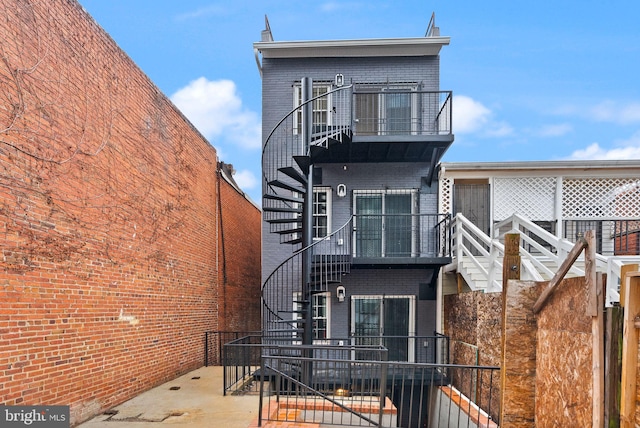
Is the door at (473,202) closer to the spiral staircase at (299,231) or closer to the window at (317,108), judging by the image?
the spiral staircase at (299,231)

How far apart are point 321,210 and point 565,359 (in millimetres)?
5833

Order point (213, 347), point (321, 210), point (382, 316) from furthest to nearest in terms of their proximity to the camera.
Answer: point (213, 347), point (321, 210), point (382, 316)

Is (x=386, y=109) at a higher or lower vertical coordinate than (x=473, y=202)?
higher

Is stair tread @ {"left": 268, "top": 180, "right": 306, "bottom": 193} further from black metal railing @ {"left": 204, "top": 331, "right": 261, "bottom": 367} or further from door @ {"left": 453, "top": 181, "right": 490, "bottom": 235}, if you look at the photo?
door @ {"left": 453, "top": 181, "right": 490, "bottom": 235}

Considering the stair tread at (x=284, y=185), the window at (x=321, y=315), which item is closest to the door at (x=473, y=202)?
the window at (x=321, y=315)

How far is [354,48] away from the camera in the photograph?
7762mm

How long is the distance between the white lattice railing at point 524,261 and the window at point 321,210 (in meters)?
2.88

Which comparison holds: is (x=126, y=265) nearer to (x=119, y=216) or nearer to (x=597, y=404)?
(x=119, y=216)

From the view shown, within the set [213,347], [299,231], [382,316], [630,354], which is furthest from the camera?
[213,347]

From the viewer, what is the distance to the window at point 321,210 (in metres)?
7.87

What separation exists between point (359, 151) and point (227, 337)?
6.22m

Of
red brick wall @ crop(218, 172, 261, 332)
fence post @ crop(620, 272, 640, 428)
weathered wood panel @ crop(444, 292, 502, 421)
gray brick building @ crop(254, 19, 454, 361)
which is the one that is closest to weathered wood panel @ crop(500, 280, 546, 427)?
fence post @ crop(620, 272, 640, 428)

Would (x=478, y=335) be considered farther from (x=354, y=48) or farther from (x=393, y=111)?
(x=354, y=48)

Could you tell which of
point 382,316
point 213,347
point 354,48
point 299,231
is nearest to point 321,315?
point 382,316
